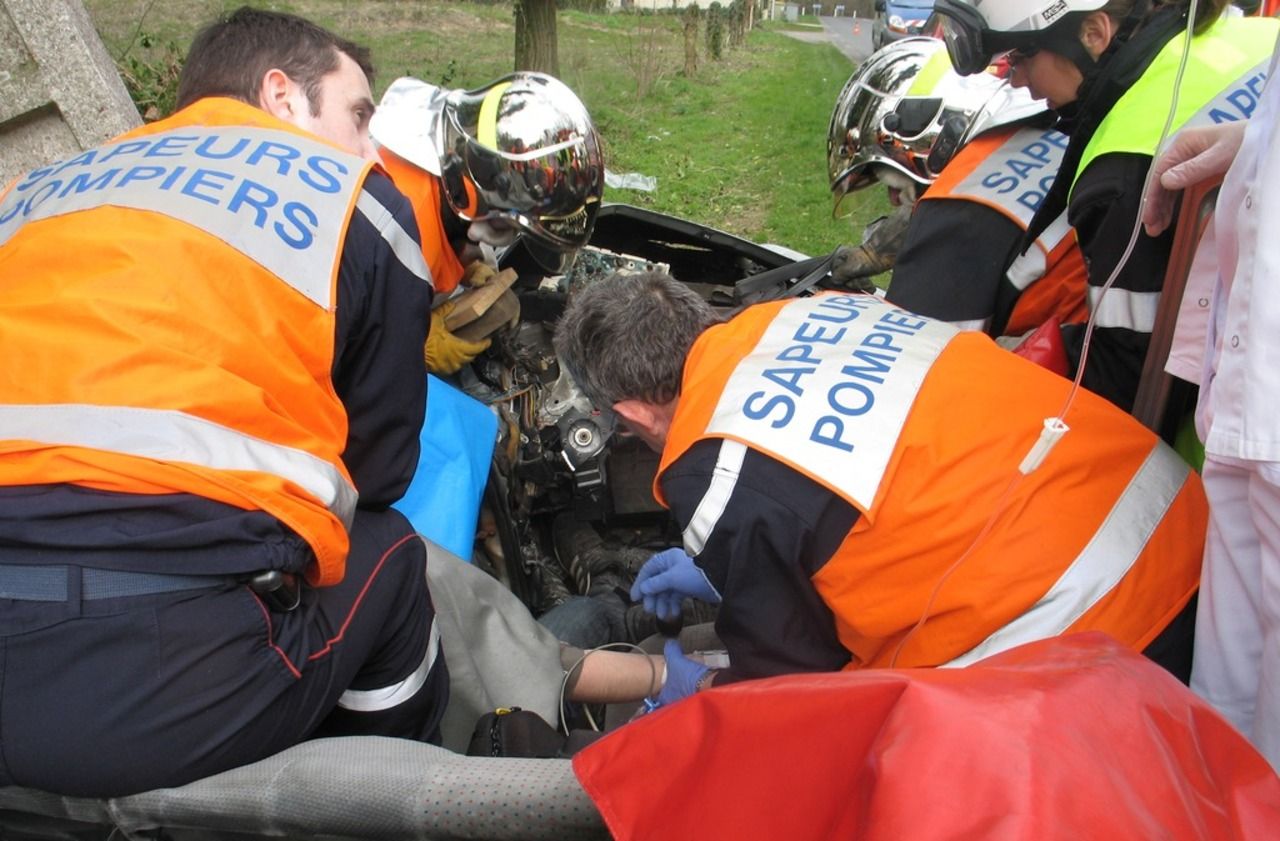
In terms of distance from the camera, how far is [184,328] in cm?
134

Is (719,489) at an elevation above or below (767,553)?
above

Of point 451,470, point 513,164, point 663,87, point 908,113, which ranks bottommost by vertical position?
point 451,470

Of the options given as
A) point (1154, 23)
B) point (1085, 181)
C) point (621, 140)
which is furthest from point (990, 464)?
point (621, 140)

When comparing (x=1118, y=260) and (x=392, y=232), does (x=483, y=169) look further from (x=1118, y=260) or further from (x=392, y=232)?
(x=1118, y=260)

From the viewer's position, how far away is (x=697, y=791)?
90 centimetres

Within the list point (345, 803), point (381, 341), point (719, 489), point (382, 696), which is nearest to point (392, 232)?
point (381, 341)

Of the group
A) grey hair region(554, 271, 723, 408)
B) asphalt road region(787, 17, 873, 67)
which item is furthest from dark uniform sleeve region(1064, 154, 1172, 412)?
asphalt road region(787, 17, 873, 67)

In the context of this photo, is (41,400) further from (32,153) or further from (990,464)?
(32,153)

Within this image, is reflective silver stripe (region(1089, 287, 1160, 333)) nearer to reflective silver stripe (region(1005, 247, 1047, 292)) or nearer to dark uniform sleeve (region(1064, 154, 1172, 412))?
dark uniform sleeve (region(1064, 154, 1172, 412))

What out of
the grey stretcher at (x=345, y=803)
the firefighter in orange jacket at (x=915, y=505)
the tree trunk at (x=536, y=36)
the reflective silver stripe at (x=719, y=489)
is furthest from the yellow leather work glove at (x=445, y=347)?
the tree trunk at (x=536, y=36)

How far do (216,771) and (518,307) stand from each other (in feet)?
6.62

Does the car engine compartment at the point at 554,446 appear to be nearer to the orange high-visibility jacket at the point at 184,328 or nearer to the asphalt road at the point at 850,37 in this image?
the orange high-visibility jacket at the point at 184,328

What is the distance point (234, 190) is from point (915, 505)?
1.23 meters

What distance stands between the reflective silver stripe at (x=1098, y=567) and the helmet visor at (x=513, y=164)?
6.44 feet
